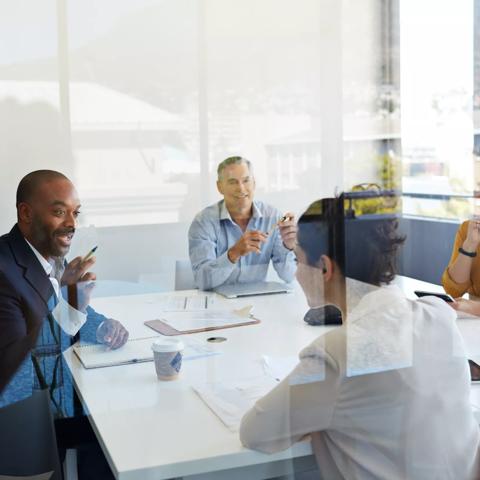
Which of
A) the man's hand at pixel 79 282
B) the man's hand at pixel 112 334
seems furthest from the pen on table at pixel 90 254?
the man's hand at pixel 112 334

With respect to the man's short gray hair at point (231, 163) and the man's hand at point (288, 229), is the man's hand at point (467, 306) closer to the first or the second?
the man's hand at point (288, 229)

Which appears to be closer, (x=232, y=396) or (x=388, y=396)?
(x=232, y=396)

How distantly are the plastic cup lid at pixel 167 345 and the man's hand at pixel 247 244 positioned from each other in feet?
0.62

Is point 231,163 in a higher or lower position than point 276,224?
higher

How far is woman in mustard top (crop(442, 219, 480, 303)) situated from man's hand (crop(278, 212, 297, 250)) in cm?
40

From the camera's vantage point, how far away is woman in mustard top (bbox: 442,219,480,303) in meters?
1.46

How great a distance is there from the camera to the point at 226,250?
1274mm

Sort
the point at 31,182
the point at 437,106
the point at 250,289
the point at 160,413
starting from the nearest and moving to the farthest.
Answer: the point at 31,182 < the point at 160,413 < the point at 250,289 < the point at 437,106

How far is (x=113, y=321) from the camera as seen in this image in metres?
1.19

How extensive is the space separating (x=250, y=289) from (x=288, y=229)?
140 millimetres

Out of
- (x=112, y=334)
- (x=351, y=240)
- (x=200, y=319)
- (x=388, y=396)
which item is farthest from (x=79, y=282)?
(x=388, y=396)

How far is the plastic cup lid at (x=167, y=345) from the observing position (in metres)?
1.21

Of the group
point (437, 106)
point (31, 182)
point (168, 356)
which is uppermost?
point (437, 106)

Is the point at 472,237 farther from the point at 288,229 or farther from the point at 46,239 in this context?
the point at 46,239
